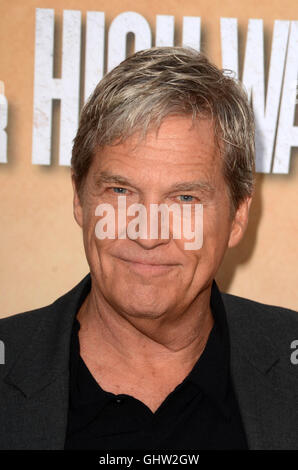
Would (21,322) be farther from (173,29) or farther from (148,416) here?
(173,29)

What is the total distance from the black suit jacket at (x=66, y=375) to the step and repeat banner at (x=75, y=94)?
60 cm

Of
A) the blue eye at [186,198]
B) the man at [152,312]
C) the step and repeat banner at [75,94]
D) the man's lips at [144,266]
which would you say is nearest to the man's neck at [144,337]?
the man at [152,312]

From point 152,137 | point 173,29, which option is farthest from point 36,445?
point 173,29

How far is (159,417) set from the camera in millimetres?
1552

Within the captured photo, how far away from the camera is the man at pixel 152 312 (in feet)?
5.01

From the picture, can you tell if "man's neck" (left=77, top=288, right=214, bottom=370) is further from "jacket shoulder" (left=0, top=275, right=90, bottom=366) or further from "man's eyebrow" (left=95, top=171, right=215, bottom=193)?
"man's eyebrow" (left=95, top=171, right=215, bottom=193)

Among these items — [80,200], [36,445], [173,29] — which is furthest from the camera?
[173,29]

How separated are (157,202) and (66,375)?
16.8 inches

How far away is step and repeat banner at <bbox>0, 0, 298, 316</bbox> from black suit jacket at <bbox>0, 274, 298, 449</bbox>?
602mm

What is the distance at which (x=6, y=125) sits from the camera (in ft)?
7.57

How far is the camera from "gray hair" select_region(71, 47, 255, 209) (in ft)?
5.03

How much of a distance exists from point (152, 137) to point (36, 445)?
679 millimetres


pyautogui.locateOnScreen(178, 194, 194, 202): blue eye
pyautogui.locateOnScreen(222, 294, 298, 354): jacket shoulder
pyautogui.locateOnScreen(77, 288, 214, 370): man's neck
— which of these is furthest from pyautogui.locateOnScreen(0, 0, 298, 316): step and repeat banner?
pyautogui.locateOnScreen(178, 194, 194, 202): blue eye

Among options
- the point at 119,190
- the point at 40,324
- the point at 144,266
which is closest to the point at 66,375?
the point at 40,324
